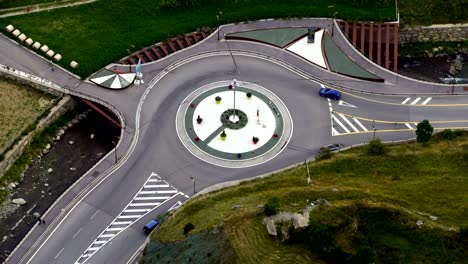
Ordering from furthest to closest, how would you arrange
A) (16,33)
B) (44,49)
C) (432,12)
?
(432,12)
(16,33)
(44,49)

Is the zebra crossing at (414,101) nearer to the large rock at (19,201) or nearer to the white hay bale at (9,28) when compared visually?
the large rock at (19,201)

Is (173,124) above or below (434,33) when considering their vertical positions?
below

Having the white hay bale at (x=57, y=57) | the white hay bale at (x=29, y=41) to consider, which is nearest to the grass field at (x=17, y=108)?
the white hay bale at (x=57, y=57)

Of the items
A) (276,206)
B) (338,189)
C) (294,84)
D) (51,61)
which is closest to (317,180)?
(338,189)

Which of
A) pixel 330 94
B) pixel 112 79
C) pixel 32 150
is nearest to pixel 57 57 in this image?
pixel 112 79

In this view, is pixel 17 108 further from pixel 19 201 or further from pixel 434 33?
pixel 434 33

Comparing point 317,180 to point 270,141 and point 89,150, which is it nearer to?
point 270,141
